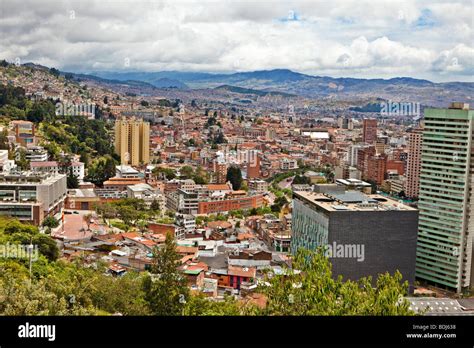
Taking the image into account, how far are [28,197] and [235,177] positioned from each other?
6.94 metres

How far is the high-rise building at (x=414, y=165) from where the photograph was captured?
10586 mm

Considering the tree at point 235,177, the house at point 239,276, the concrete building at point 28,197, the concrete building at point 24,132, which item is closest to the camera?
the house at point 239,276

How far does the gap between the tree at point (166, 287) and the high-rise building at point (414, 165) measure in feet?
24.5

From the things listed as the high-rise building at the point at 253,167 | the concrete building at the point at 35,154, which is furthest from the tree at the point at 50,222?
the high-rise building at the point at 253,167

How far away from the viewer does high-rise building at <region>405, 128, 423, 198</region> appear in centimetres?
1059

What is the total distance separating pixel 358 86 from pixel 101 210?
16.2 feet

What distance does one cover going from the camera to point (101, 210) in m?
10.3

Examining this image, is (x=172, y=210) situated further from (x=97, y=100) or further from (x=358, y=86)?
(x=97, y=100)

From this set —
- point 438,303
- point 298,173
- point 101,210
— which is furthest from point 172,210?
point 438,303

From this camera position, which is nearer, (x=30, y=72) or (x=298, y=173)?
(x=298, y=173)

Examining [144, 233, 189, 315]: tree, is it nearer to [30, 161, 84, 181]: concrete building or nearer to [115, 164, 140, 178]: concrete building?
[30, 161, 84, 181]: concrete building

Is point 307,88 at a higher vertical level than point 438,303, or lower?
higher

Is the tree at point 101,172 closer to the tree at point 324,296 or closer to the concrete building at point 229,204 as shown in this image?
the concrete building at point 229,204
